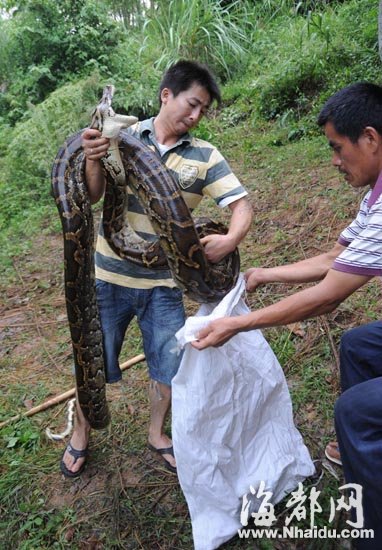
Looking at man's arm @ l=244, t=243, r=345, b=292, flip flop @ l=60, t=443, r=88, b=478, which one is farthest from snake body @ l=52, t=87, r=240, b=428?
flip flop @ l=60, t=443, r=88, b=478

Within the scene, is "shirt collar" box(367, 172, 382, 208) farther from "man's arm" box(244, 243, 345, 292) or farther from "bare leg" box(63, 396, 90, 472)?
"bare leg" box(63, 396, 90, 472)

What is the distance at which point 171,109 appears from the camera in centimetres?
270

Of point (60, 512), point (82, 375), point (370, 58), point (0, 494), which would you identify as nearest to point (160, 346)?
point (82, 375)

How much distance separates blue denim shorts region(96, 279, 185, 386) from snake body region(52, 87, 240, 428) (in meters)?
0.10

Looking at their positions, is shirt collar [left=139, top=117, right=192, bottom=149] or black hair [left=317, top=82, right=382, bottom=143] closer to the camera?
black hair [left=317, top=82, right=382, bottom=143]

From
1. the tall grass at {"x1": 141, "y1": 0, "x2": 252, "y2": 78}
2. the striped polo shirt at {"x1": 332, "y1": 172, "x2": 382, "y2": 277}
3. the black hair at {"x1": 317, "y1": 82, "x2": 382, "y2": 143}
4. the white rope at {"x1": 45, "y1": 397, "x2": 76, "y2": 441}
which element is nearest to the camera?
the striped polo shirt at {"x1": 332, "y1": 172, "x2": 382, "y2": 277}

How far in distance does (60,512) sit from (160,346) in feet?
4.15

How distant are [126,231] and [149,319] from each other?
1.88ft

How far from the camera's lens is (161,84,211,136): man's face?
2689mm

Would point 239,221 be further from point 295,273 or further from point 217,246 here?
point 295,273

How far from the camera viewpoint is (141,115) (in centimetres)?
974

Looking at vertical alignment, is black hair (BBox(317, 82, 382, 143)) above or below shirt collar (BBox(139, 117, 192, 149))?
below

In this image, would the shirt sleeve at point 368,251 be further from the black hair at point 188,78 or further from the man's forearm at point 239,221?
the black hair at point 188,78

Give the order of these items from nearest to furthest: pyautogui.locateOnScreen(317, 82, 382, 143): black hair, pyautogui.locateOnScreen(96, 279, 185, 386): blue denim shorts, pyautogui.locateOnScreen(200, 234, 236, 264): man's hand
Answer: pyautogui.locateOnScreen(317, 82, 382, 143): black hair < pyautogui.locateOnScreen(200, 234, 236, 264): man's hand < pyautogui.locateOnScreen(96, 279, 185, 386): blue denim shorts
